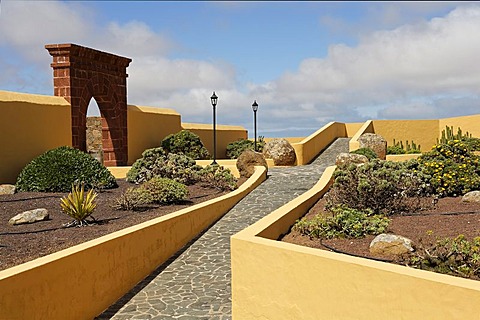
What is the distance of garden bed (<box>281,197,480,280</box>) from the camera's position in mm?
7973

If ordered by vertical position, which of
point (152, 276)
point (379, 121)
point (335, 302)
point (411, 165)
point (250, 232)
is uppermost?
point (379, 121)

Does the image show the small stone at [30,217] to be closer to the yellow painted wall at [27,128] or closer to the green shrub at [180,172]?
the green shrub at [180,172]

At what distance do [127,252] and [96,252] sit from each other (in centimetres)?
102

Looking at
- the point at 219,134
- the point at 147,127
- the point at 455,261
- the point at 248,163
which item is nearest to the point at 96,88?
the point at 147,127

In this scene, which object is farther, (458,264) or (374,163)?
(374,163)

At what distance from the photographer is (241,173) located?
58.7 feet

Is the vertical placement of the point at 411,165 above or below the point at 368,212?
above

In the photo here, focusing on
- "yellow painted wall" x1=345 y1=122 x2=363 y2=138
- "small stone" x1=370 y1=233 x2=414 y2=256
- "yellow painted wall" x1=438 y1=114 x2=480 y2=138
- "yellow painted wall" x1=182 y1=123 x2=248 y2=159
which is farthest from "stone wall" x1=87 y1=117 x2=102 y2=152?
"yellow painted wall" x1=438 y1=114 x2=480 y2=138

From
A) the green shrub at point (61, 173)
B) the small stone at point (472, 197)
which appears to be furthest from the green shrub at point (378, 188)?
the green shrub at point (61, 173)

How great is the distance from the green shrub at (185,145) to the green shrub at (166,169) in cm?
587

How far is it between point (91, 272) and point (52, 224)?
315cm

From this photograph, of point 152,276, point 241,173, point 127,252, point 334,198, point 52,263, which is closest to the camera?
point 52,263

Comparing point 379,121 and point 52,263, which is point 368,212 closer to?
point 52,263

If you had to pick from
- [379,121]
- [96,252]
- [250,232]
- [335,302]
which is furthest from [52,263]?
[379,121]
